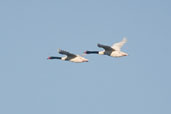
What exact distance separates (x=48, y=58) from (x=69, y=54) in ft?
43.0

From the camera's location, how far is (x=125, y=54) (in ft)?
405

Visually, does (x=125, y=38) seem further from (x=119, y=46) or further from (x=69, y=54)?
(x=69, y=54)

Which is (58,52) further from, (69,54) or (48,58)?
(48,58)

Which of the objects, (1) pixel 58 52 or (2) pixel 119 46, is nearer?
(1) pixel 58 52

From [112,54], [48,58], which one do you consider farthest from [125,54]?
[48,58]

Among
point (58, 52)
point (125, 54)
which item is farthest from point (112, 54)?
point (58, 52)

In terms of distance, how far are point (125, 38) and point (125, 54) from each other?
14.6m

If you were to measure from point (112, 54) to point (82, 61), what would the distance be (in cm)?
679

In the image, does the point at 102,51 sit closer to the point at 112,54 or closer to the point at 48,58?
the point at 112,54

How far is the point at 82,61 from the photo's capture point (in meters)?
123

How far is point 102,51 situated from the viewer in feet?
420

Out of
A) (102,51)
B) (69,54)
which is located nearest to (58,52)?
(69,54)

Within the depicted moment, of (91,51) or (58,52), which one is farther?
(91,51)

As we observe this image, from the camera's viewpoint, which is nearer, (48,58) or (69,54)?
(69,54)
